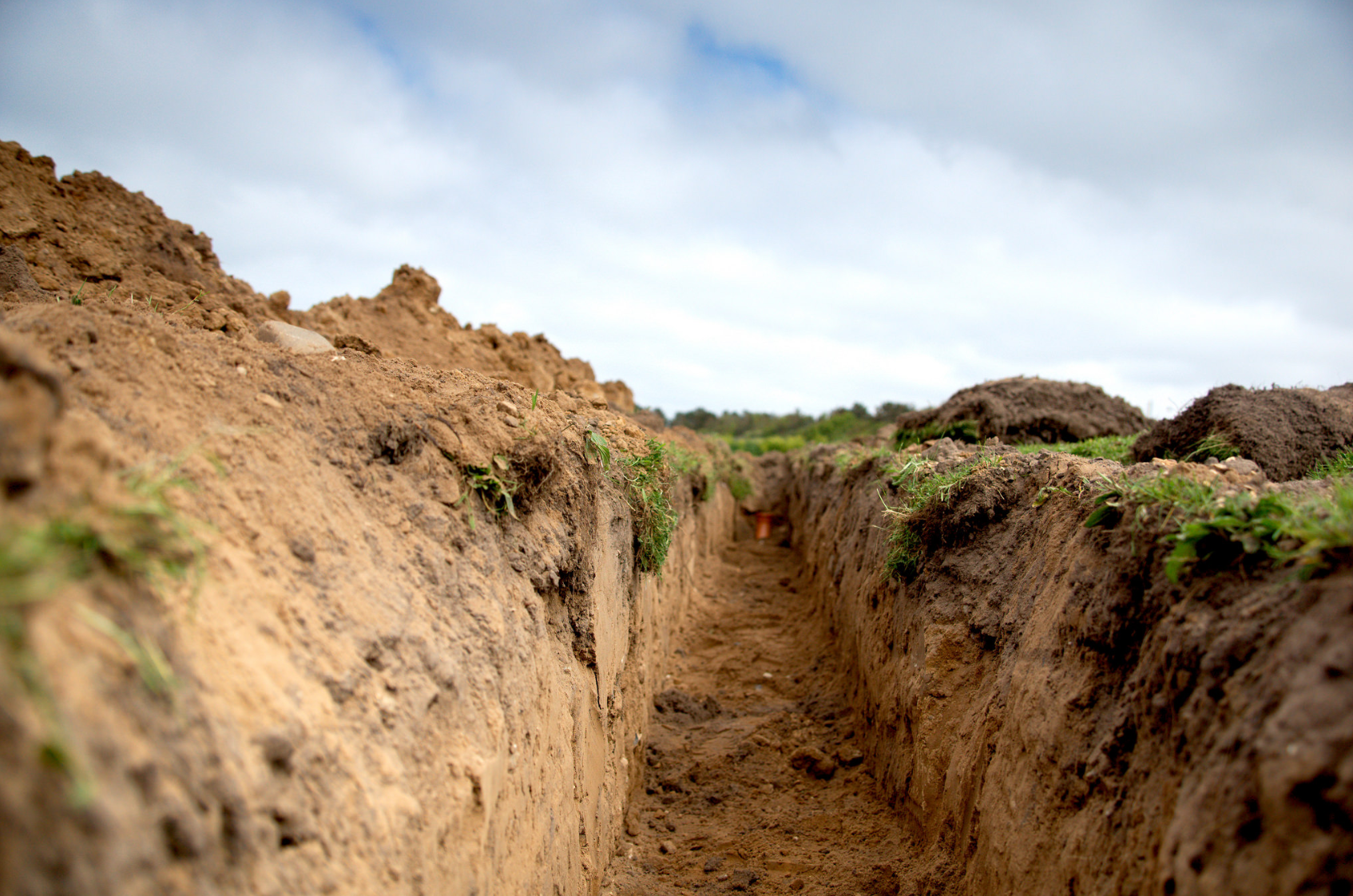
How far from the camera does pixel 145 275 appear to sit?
6.05m

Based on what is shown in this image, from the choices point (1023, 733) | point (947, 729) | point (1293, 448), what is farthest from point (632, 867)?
point (1293, 448)

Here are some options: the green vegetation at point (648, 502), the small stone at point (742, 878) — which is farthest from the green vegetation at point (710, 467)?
the small stone at point (742, 878)

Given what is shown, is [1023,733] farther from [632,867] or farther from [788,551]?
[788,551]

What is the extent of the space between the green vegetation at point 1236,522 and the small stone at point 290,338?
4126mm

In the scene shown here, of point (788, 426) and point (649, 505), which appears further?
point (788, 426)

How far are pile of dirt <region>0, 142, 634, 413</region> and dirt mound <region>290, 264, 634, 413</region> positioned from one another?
2 centimetres

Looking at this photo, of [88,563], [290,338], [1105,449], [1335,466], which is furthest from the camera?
[1105,449]

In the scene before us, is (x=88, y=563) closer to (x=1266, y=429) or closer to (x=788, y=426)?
(x=1266, y=429)

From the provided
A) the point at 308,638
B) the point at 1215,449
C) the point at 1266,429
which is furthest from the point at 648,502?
the point at 1266,429

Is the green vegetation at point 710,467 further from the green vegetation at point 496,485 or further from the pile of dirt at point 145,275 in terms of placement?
the green vegetation at point 496,485

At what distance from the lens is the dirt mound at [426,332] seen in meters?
8.80

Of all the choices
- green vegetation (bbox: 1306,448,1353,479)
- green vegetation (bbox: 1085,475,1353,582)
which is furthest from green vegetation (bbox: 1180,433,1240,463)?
green vegetation (bbox: 1085,475,1353,582)

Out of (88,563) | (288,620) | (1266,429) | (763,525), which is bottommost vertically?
(763,525)

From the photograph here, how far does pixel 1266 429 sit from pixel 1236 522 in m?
4.15
